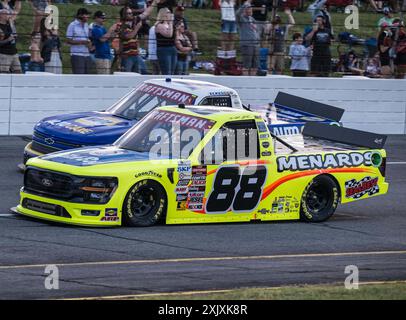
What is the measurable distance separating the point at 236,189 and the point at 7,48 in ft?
26.3

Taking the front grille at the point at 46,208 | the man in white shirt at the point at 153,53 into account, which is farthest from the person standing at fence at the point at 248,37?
the front grille at the point at 46,208

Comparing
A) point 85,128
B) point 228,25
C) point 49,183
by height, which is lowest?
point 49,183

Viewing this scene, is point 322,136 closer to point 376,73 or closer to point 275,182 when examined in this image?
point 275,182

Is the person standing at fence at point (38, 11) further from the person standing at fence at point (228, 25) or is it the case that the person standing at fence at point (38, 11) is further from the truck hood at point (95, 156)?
the truck hood at point (95, 156)

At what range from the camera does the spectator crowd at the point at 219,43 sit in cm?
2027

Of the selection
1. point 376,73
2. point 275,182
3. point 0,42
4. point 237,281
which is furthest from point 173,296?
point 376,73

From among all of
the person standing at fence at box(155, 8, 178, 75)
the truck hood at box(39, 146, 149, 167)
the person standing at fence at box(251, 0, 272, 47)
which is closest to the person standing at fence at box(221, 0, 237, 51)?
the person standing at fence at box(251, 0, 272, 47)

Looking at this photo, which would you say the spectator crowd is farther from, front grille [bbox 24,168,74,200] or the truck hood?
front grille [bbox 24,168,74,200]

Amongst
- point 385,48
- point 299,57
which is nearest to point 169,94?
point 299,57

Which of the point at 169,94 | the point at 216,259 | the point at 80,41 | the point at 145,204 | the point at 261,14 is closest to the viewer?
the point at 216,259

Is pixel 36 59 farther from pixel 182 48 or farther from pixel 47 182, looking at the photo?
pixel 47 182

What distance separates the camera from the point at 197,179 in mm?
13008

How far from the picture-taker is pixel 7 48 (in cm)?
1997

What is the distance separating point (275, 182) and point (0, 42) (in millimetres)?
7943
